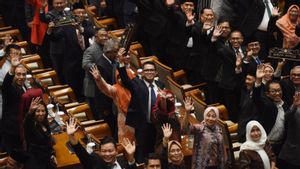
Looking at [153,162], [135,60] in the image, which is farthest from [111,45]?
[153,162]

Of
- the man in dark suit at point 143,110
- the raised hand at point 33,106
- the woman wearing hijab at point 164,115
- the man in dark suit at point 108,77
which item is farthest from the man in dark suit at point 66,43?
the raised hand at point 33,106

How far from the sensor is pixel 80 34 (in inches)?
514

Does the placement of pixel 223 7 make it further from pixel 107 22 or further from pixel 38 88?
pixel 38 88

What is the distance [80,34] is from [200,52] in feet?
4.45

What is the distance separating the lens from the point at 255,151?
35.8 feet

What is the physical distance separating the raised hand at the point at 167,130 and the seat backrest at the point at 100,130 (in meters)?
1.17

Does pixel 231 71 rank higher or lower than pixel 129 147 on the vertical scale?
higher

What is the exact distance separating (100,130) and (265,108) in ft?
5.91

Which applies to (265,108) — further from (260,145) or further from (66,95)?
(66,95)

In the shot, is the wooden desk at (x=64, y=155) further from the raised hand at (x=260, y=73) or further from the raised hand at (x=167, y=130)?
the raised hand at (x=260, y=73)

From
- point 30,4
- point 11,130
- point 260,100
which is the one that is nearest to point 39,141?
point 11,130

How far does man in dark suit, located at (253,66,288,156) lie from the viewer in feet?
37.5

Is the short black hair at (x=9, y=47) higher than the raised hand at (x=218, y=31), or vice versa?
the short black hair at (x=9, y=47)

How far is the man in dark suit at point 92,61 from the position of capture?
12.3 m
